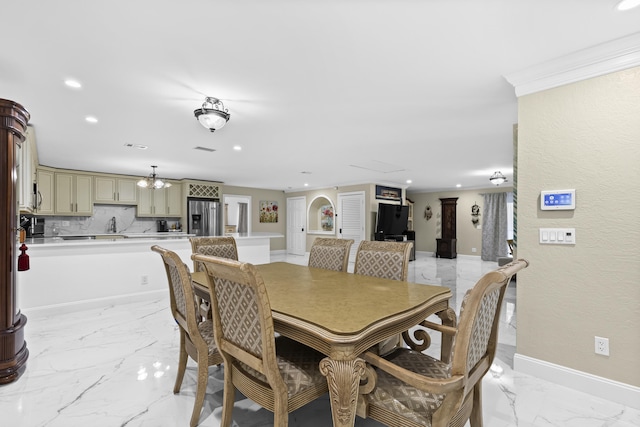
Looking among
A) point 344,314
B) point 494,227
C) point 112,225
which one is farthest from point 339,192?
point 344,314

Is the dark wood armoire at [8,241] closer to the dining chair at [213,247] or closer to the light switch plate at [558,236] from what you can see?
the dining chair at [213,247]

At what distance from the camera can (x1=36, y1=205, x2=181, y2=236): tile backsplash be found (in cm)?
652

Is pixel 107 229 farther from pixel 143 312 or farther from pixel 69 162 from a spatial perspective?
pixel 143 312

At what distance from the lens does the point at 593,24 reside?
1.68m

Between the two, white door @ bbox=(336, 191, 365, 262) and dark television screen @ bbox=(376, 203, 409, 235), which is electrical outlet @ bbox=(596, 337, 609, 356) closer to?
dark television screen @ bbox=(376, 203, 409, 235)

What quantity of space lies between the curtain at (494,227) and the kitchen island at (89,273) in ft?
26.3

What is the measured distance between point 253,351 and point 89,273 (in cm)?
367

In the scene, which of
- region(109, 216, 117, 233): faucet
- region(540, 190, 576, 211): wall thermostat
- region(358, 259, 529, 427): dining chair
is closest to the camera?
region(358, 259, 529, 427): dining chair

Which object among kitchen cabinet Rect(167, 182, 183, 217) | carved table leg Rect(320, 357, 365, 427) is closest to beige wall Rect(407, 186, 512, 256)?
kitchen cabinet Rect(167, 182, 183, 217)

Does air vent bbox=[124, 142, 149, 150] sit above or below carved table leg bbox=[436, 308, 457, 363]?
above

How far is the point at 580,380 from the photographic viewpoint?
2.04 m

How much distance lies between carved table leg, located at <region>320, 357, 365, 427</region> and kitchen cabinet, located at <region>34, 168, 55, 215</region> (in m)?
7.04

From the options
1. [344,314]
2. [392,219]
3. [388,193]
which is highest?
[388,193]

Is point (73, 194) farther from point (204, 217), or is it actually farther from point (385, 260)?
point (385, 260)
